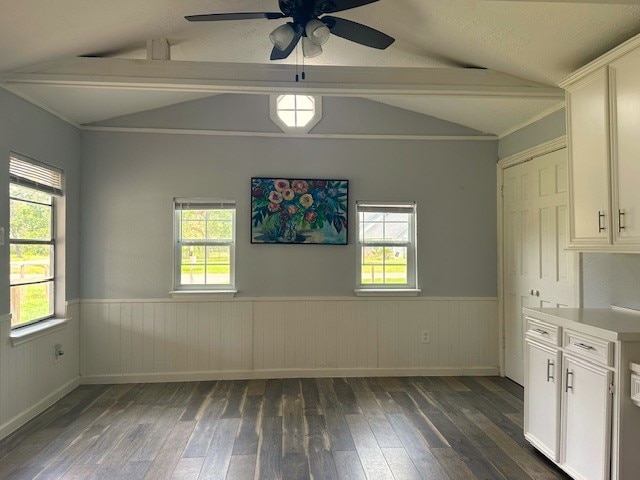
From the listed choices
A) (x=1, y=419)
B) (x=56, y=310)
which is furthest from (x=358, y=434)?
(x=56, y=310)

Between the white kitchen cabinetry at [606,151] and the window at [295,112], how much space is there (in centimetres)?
230

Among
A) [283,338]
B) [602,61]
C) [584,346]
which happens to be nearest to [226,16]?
[602,61]

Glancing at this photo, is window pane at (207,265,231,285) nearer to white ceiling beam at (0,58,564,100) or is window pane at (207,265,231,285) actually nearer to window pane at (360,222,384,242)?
window pane at (360,222,384,242)

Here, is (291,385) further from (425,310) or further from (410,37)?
(410,37)

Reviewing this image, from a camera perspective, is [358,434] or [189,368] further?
[189,368]

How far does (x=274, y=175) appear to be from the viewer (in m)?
4.34

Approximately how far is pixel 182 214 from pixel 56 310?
1.42 meters

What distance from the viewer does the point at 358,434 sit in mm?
3072

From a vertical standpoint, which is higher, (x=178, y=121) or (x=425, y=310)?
(x=178, y=121)

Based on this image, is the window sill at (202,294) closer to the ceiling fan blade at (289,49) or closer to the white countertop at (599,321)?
the ceiling fan blade at (289,49)

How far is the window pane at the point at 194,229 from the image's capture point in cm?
433

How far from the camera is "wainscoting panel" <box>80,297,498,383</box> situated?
4.20 m

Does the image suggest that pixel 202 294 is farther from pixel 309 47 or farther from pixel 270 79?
pixel 309 47

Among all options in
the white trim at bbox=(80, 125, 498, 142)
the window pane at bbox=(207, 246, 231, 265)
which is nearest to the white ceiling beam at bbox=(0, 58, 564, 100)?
the white trim at bbox=(80, 125, 498, 142)
